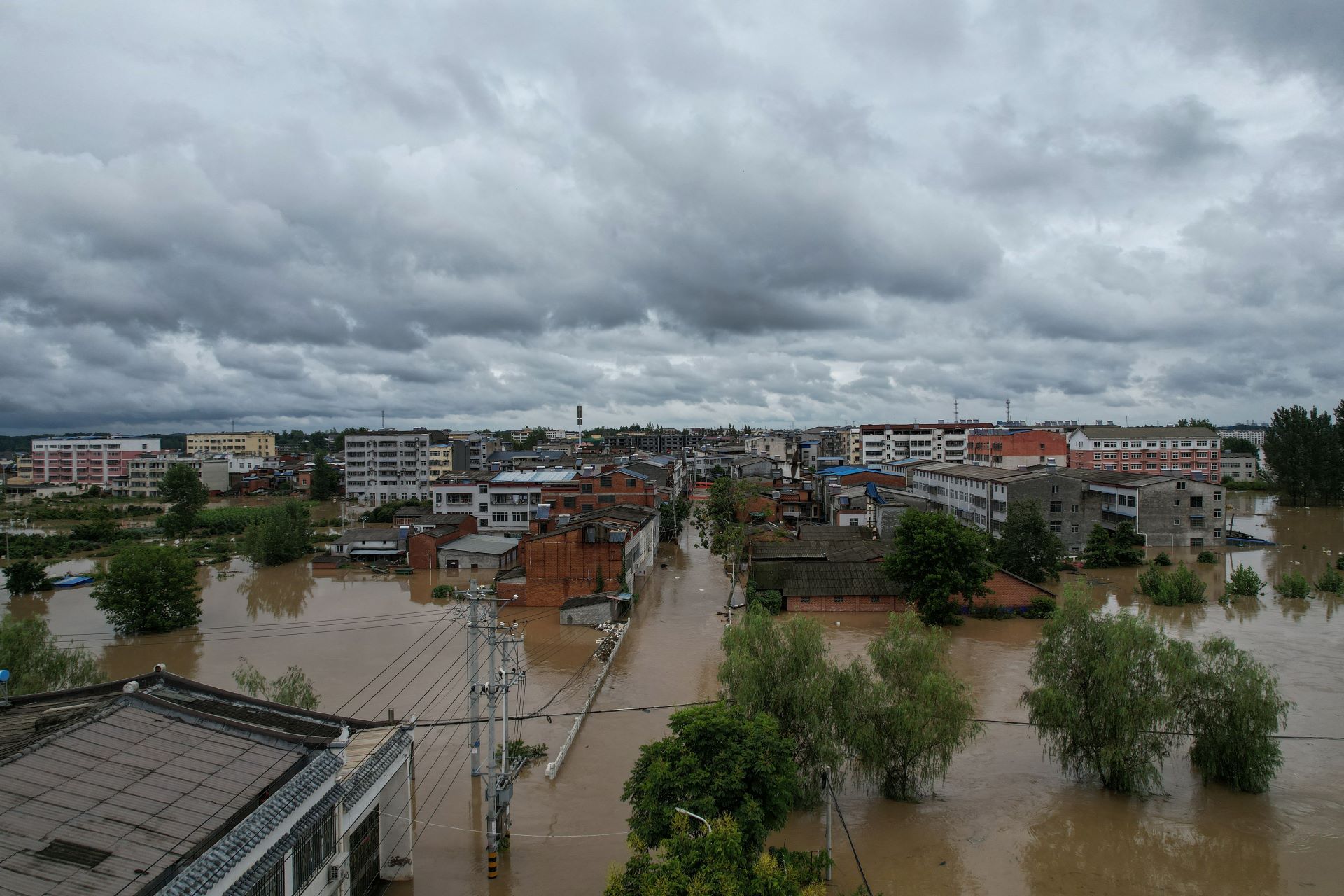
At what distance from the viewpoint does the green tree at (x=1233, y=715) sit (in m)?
14.1

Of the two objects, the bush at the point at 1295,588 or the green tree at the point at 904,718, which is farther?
the bush at the point at 1295,588

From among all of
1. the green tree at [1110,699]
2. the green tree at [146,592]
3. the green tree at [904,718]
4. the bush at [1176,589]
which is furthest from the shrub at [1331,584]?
the green tree at [146,592]

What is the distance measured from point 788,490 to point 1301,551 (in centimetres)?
3033

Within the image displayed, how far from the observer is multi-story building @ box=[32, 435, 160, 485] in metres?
91.8

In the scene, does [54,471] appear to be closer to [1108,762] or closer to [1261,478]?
[1108,762]

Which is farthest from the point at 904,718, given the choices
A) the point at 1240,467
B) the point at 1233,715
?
the point at 1240,467

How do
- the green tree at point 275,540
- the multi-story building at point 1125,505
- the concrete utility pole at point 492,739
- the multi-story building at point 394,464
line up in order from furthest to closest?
the multi-story building at point 394,464, the green tree at point 275,540, the multi-story building at point 1125,505, the concrete utility pole at point 492,739

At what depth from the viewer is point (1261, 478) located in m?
A: 79.7

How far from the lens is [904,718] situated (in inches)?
541

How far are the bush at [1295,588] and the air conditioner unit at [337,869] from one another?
3654 centimetres

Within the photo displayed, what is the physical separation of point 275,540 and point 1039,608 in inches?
1555

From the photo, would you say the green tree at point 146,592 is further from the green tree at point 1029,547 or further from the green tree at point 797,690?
the green tree at point 1029,547

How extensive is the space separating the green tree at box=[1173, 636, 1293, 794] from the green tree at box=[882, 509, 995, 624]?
41.0 ft

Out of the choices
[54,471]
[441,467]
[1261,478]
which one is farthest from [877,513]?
[54,471]
